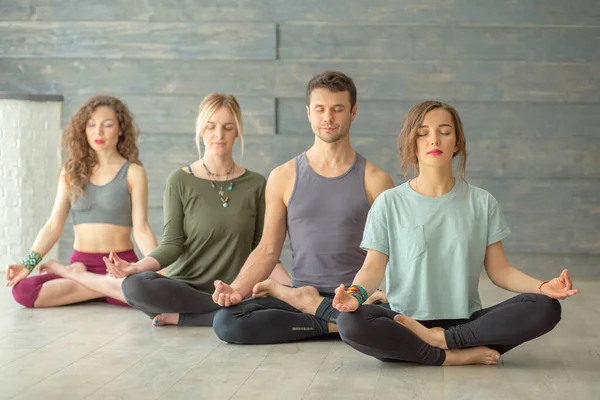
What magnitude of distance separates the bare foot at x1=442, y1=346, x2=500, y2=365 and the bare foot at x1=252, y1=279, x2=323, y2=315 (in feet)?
1.88

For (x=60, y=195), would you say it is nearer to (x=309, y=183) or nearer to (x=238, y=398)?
(x=309, y=183)

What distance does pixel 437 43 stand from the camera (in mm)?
5215

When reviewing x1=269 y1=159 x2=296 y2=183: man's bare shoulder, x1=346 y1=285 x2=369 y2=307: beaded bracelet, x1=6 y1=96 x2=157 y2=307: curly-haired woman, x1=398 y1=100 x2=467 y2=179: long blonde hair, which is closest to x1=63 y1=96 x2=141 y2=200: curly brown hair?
x1=6 y1=96 x2=157 y2=307: curly-haired woman

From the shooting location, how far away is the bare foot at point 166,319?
3529 millimetres

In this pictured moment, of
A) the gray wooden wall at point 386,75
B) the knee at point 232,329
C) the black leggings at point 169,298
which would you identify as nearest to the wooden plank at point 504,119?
the gray wooden wall at point 386,75

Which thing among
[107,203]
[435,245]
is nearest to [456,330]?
[435,245]

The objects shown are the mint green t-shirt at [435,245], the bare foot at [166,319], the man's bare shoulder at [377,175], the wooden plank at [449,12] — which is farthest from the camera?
the wooden plank at [449,12]

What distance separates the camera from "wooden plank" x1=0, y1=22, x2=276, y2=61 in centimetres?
531

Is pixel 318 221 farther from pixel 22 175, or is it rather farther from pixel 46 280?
pixel 22 175

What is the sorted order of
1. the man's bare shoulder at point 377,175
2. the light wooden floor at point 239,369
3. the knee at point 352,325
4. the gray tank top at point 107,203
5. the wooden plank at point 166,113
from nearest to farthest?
the light wooden floor at point 239,369 < the knee at point 352,325 < the man's bare shoulder at point 377,175 < the gray tank top at point 107,203 < the wooden plank at point 166,113

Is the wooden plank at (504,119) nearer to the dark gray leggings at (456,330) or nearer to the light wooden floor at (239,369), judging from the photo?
the light wooden floor at (239,369)

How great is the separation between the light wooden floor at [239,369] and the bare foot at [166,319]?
0.12 feet

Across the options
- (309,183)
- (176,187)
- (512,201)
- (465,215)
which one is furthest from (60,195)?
(512,201)

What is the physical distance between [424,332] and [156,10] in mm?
3138
